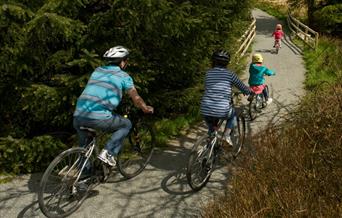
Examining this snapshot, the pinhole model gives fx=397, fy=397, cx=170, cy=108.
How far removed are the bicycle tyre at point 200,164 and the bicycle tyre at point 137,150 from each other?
3.60 ft

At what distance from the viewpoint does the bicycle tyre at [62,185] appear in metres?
4.69

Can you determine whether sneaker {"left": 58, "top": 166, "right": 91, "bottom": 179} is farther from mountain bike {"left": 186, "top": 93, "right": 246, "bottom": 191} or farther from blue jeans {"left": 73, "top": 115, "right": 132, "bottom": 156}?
mountain bike {"left": 186, "top": 93, "right": 246, "bottom": 191}

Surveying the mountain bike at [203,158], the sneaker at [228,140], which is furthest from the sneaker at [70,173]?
the sneaker at [228,140]

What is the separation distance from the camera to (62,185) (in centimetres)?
505

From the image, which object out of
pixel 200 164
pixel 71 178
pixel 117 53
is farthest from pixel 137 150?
pixel 117 53

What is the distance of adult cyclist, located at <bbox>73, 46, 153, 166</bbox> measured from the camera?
5000 mm

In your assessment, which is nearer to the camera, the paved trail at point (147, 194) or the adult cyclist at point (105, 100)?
the adult cyclist at point (105, 100)

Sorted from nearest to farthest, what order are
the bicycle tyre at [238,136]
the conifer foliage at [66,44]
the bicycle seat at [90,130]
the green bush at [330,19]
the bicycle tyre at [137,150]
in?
the bicycle seat at [90,130], the conifer foliage at [66,44], the bicycle tyre at [137,150], the bicycle tyre at [238,136], the green bush at [330,19]

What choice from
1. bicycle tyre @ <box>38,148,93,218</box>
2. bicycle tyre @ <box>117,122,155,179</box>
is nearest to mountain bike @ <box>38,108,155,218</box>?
bicycle tyre @ <box>38,148,93,218</box>

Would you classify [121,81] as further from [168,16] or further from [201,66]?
[201,66]

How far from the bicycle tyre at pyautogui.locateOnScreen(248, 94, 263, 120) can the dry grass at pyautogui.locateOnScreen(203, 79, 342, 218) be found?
10.9 ft

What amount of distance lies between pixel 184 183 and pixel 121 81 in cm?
196

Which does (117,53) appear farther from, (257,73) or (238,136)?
(257,73)

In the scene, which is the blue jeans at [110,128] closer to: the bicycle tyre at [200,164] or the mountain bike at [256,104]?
the bicycle tyre at [200,164]
